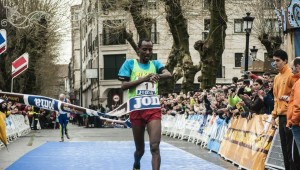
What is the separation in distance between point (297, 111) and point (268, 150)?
3.06 meters

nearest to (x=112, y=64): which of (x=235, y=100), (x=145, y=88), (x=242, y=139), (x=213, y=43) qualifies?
(x=213, y=43)

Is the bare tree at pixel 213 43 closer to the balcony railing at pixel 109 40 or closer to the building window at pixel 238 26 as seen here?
the building window at pixel 238 26

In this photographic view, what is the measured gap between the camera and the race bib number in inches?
408

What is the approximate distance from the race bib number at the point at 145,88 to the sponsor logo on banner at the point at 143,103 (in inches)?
2.9

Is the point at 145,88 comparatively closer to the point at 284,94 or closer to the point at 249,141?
the point at 284,94

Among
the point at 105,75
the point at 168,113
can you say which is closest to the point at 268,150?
the point at 168,113

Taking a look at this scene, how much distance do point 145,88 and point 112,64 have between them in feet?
202

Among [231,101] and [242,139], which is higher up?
[231,101]

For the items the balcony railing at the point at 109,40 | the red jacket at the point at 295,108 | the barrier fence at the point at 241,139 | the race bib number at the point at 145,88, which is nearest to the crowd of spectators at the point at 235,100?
the barrier fence at the point at 241,139

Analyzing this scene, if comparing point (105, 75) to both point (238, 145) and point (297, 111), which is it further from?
point (297, 111)

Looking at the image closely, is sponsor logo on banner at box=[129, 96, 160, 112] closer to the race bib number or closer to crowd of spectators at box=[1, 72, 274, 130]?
the race bib number

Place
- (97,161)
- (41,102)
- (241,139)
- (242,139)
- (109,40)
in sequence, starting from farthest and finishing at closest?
(109,40) → (97,161) → (241,139) → (242,139) → (41,102)

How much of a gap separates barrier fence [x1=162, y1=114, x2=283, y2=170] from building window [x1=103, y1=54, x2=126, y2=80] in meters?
46.2

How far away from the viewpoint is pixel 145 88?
10398mm
